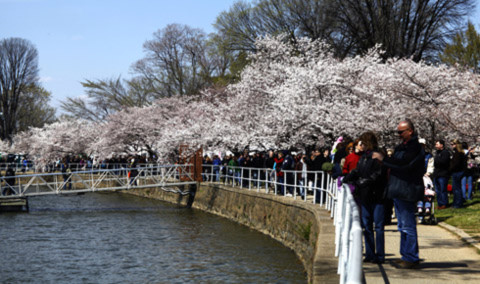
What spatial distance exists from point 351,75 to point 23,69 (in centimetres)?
5181

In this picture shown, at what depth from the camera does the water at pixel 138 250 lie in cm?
1442

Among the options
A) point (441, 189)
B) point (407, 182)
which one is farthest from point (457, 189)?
point (407, 182)

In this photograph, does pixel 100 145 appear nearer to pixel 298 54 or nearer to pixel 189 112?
pixel 189 112

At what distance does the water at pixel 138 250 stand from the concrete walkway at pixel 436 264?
3.64 m

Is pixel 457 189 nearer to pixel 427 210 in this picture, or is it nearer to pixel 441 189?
pixel 441 189

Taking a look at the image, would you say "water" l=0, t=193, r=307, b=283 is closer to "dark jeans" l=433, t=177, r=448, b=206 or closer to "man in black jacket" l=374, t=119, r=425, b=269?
"dark jeans" l=433, t=177, r=448, b=206

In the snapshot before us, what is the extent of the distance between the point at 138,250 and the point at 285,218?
175 inches

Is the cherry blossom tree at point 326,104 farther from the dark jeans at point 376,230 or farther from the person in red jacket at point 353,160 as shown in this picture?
the dark jeans at point 376,230

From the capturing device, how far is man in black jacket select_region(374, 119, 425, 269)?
281 inches

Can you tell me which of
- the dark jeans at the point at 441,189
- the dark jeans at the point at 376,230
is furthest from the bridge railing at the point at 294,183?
the dark jeans at the point at 376,230

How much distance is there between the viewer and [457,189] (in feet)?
48.0

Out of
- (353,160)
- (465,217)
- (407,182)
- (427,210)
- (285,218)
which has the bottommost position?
(285,218)

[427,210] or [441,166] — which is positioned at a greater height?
[441,166]

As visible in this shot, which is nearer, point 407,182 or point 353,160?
point 407,182
